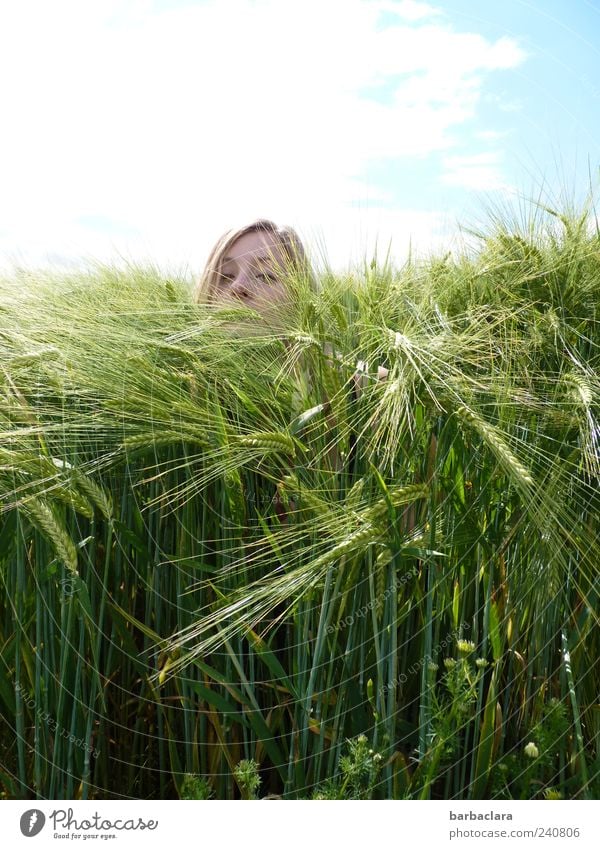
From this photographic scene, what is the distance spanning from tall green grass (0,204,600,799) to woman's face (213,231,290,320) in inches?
3.0

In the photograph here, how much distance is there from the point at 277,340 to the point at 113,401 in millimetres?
241

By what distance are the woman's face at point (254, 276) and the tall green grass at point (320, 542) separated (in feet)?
0.25

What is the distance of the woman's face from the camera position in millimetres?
1187

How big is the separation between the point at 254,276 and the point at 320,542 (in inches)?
25.5

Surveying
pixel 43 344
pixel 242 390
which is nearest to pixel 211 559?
pixel 242 390
